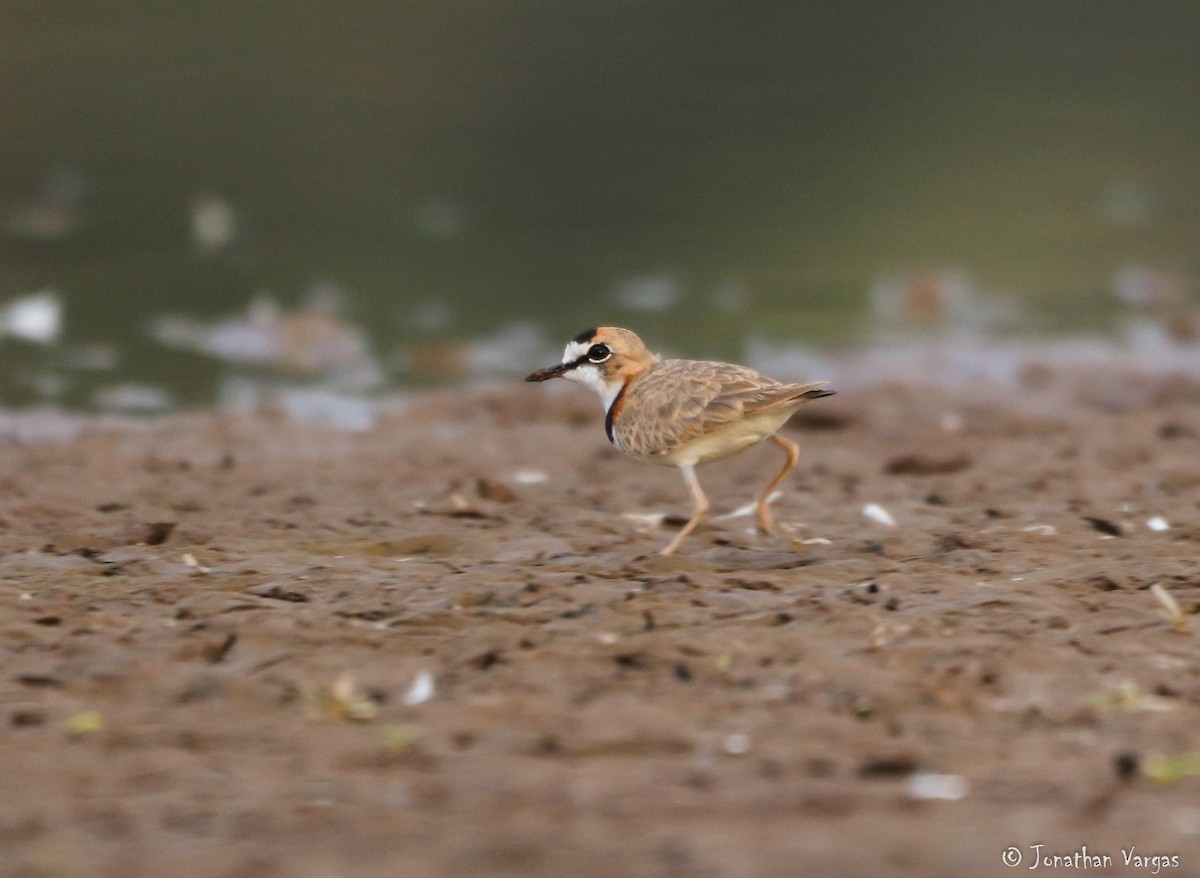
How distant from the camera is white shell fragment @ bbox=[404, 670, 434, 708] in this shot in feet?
14.7

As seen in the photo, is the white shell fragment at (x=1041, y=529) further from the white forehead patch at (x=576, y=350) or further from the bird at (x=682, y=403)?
the white forehead patch at (x=576, y=350)

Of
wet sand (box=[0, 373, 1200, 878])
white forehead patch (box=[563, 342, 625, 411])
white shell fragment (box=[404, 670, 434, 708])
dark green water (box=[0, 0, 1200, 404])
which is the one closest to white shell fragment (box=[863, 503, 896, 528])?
wet sand (box=[0, 373, 1200, 878])

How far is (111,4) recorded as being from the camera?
30750 millimetres

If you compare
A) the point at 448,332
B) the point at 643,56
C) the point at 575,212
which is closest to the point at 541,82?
the point at 643,56

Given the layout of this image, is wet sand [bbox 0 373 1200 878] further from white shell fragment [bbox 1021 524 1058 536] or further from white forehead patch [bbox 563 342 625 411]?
white forehead patch [bbox 563 342 625 411]

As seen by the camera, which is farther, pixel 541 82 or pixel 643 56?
pixel 643 56

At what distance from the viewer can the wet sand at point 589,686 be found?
3.72 meters

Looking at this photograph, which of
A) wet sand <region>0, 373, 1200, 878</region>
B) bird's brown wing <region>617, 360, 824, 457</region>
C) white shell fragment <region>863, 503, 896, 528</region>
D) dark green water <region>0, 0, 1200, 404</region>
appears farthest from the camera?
dark green water <region>0, 0, 1200, 404</region>

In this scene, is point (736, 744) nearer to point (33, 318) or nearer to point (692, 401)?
point (692, 401)

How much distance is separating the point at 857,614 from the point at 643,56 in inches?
968

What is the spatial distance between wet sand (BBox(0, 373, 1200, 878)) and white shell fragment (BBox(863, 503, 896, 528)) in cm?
7

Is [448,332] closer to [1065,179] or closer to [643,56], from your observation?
[1065,179]

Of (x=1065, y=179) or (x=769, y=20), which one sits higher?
(x=769, y=20)

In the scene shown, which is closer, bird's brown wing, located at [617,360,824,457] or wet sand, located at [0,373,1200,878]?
wet sand, located at [0,373,1200,878]
